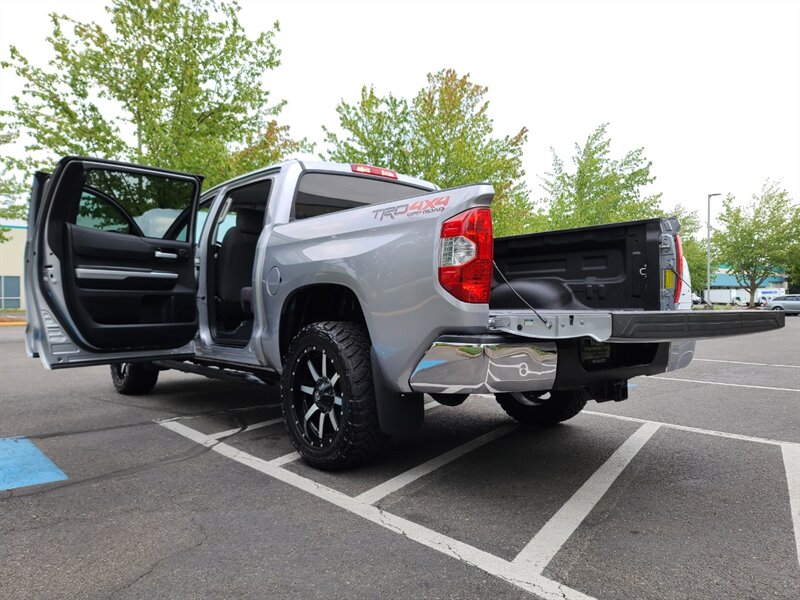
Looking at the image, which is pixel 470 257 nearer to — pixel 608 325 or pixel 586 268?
pixel 608 325

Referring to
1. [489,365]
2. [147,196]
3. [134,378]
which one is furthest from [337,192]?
[134,378]

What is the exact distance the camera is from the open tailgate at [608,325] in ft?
8.32

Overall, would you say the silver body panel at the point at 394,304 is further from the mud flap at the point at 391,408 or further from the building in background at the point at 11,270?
the building in background at the point at 11,270

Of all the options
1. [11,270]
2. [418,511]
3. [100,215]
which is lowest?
[418,511]

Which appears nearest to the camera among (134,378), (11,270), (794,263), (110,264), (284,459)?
(284,459)

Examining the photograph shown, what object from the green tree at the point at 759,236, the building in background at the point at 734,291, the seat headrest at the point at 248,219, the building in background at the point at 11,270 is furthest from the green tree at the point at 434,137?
the building in background at the point at 734,291

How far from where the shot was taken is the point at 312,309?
398cm

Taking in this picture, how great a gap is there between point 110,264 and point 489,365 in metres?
3.21

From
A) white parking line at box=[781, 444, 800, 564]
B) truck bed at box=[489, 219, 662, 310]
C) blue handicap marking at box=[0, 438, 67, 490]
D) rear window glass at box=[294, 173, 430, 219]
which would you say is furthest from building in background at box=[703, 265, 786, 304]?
blue handicap marking at box=[0, 438, 67, 490]

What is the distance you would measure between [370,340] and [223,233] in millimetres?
2588

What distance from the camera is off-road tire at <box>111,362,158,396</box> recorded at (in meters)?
5.88

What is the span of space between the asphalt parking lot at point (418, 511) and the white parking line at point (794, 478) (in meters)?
0.01

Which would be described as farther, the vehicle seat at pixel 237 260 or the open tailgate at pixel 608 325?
the vehicle seat at pixel 237 260

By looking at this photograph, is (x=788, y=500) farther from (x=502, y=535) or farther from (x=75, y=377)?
(x=75, y=377)
